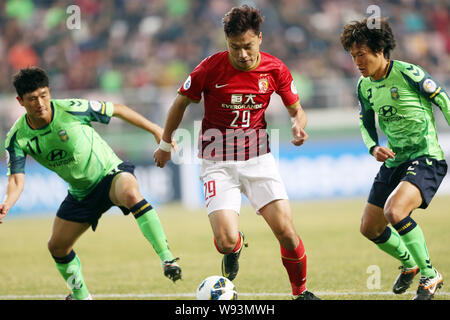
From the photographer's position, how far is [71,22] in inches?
663

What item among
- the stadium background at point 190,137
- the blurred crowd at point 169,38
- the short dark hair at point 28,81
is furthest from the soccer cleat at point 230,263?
the blurred crowd at point 169,38

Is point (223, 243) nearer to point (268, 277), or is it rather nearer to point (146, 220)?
point (146, 220)

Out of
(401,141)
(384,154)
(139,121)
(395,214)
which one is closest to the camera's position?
(395,214)

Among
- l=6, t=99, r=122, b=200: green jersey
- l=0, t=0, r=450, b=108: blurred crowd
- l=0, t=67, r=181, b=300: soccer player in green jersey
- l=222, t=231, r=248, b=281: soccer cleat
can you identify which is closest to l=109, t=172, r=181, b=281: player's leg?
l=0, t=67, r=181, b=300: soccer player in green jersey

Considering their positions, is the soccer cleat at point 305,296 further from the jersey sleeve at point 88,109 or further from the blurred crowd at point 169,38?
the blurred crowd at point 169,38

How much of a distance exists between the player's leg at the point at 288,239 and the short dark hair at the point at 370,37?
1448mm

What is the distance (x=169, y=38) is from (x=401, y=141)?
1267cm

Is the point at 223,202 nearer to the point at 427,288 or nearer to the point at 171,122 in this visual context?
the point at 171,122

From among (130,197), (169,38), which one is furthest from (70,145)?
(169,38)

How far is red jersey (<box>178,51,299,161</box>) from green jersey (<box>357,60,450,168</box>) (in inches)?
31.4

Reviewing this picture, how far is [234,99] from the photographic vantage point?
554 centimetres

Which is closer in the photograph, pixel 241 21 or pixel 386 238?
pixel 241 21

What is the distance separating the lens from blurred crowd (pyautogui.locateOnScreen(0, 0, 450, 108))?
16.8 metres
